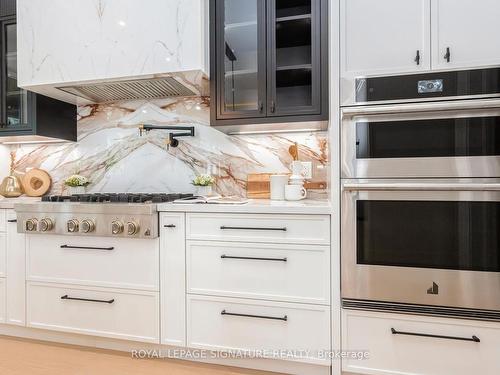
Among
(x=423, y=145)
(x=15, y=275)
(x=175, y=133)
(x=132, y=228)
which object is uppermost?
(x=175, y=133)

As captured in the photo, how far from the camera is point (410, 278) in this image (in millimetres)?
1406

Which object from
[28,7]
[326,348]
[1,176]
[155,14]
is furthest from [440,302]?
[1,176]

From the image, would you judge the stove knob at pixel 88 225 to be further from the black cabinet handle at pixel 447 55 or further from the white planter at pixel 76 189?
the black cabinet handle at pixel 447 55

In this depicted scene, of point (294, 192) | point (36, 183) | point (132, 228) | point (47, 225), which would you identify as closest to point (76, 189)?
point (36, 183)

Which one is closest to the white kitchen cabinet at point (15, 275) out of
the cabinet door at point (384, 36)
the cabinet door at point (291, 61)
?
the cabinet door at point (291, 61)

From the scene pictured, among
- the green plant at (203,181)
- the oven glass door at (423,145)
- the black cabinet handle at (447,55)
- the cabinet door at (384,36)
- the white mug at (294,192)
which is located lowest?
the white mug at (294,192)

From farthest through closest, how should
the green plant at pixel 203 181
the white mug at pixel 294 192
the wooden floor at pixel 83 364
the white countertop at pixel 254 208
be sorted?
the green plant at pixel 203 181 < the white mug at pixel 294 192 < the wooden floor at pixel 83 364 < the white countertop at pixel 254 208

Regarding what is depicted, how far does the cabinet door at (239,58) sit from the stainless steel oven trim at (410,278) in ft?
2.76

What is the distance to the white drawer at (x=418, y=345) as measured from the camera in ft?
4.41

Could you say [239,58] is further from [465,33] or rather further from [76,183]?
[76,183]

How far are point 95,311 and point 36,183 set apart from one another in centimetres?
139

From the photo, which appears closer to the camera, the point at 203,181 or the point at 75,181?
the point at 203,181

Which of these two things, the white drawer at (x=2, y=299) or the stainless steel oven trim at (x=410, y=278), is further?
the white drawer at (x=2, y=299)

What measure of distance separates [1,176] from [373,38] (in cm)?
303
